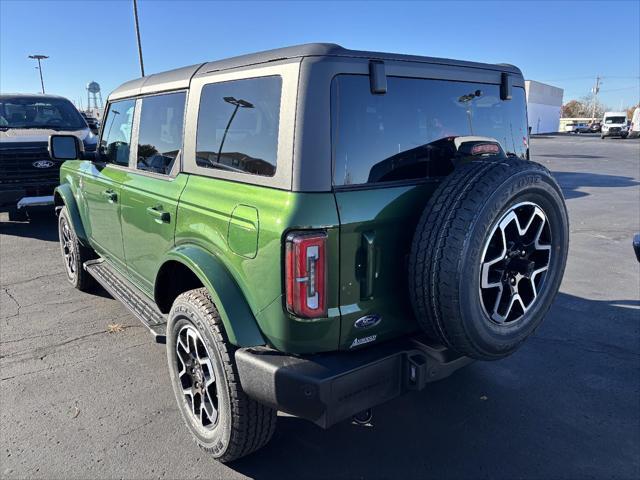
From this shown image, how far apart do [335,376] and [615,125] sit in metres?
53.1

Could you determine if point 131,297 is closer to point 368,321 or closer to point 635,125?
point 368,321

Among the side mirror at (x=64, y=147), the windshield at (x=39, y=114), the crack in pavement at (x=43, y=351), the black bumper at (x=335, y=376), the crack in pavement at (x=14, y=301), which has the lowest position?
the crack in pavement at (x=43, y=351)

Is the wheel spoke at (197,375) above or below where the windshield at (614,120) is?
below

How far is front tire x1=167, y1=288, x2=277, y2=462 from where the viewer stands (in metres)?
2.30

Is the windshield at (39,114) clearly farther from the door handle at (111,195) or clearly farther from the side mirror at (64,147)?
the door handle at (111,195)

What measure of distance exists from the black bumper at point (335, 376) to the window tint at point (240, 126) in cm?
86

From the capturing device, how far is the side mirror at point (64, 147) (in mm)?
4410

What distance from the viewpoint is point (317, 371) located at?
204cm

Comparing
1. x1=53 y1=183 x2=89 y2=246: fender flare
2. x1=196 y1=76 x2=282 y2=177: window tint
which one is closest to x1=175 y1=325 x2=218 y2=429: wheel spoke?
x1=196 y1=76 x2=282 y2=177: window tint

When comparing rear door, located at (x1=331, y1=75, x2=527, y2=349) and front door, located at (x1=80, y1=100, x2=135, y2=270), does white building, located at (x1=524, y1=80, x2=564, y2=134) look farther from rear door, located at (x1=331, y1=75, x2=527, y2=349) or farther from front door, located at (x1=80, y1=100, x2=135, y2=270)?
rear door, located at (x1=331, y1=75, x2=527, y2=349)

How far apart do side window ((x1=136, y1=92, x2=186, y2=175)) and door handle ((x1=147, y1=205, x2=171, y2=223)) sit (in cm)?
24

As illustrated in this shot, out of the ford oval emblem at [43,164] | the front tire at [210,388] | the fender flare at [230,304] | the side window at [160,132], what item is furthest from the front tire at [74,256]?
the ford oval emblem at [43,164]

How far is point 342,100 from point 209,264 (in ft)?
3.37

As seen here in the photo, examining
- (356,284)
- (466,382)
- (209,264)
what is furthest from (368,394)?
(466,382)
